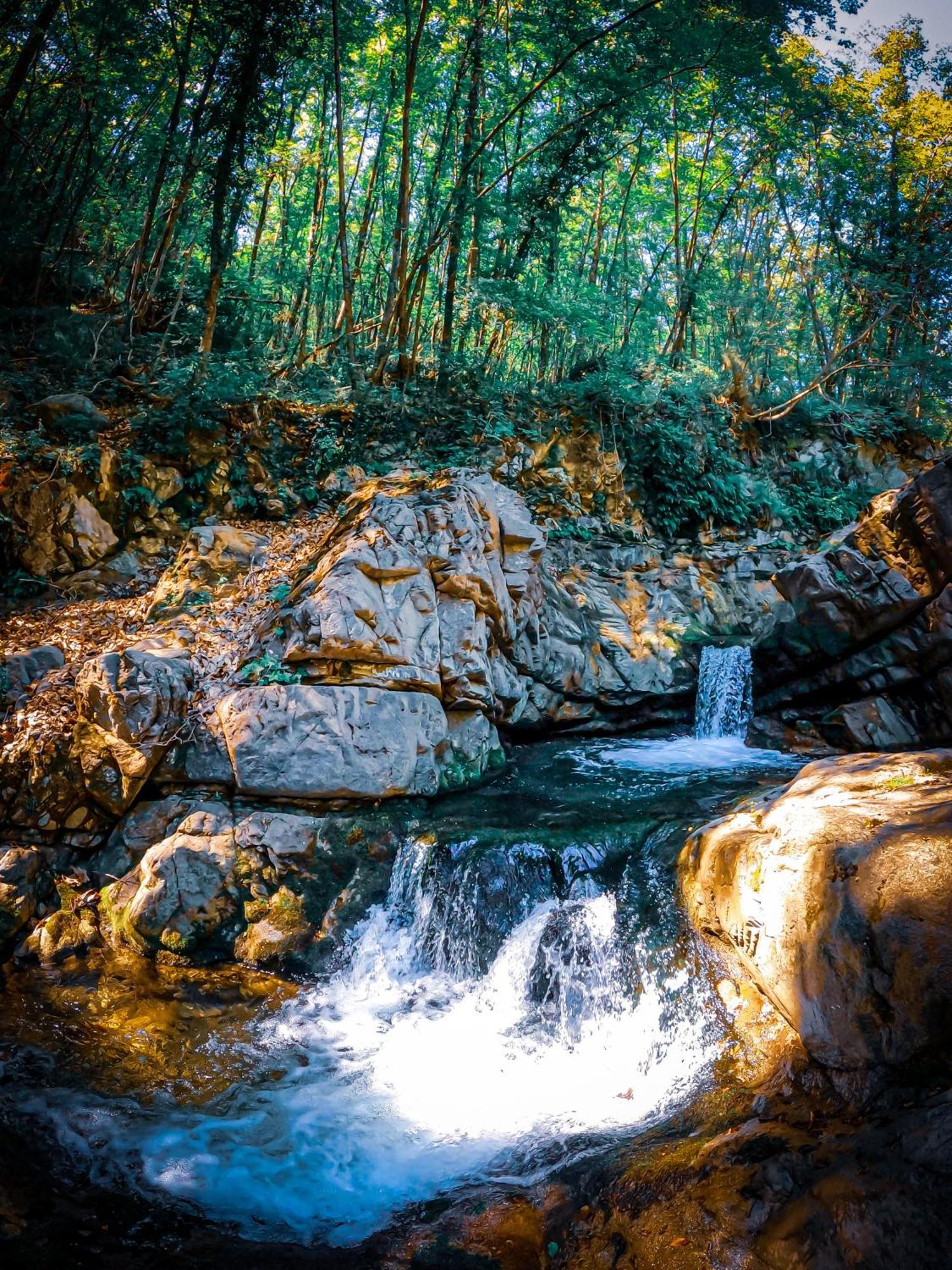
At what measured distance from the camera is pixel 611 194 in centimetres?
1805

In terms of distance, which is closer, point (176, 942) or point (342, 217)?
point (176, 942)

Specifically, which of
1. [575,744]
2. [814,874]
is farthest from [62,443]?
[814,874]

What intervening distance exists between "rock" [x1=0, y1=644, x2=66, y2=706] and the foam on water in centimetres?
416

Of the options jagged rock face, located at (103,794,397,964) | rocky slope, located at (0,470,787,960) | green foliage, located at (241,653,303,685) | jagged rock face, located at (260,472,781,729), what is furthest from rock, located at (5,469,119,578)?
jagged rock face, located at (103,794,397,964)

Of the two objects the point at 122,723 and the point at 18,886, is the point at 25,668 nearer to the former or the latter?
the point at 122,723

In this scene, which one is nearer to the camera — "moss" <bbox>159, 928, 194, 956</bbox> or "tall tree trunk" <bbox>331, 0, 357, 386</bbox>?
"moss" <bbox>159, 928, 194, 956</bbox>

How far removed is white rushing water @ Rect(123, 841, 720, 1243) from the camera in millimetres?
3455

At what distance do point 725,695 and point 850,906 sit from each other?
6536mm

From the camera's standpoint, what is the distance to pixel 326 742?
6066 millimetres

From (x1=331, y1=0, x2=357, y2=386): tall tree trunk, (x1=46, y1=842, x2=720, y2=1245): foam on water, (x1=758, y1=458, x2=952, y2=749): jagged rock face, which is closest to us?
(x1=46, y1=842, x2=720, y2=1245): foam on water

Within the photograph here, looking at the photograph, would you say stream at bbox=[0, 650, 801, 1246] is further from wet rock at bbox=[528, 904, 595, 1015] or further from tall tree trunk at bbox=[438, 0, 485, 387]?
tall tree trunk at bbox=[438, 0, 485, 387]

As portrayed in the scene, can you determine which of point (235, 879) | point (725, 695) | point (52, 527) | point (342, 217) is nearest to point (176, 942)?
point (235, 879)

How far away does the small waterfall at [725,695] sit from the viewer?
9297 mm

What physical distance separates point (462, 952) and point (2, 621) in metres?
6.73
